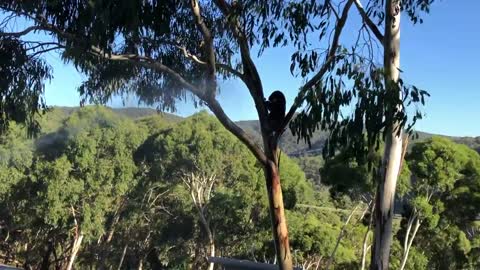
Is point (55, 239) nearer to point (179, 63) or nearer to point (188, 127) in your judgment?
point (188, 127)

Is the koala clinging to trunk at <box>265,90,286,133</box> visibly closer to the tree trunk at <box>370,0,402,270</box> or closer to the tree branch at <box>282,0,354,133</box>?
the tree branch at <box>282,0,354,133</box>

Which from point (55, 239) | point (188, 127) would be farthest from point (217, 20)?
point (55, 239)

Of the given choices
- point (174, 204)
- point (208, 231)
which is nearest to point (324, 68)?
point (208, 231)

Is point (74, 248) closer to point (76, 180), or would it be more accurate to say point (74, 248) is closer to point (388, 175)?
point (76, 180)

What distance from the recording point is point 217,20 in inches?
268

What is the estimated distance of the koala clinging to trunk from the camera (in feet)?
19.2

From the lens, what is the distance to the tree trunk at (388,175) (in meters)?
5.69

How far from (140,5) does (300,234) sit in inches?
707

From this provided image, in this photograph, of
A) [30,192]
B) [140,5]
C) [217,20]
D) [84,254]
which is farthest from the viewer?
[84,254]

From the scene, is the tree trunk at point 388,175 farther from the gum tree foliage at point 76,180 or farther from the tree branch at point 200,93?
the gum tree foliage at point 76,180

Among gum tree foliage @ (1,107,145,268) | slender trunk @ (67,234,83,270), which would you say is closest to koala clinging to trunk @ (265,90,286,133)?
gum tree foliage @ (1,107,145,268)

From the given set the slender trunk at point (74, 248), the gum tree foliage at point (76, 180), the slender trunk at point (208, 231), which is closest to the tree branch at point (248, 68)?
the gum tree foliage at point (76, 180)

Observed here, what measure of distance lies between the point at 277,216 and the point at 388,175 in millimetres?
1139

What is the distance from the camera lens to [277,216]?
5.87 metres
